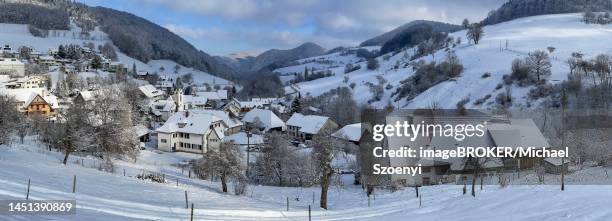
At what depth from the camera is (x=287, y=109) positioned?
86938 mm

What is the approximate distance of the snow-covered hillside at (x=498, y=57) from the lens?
251ft

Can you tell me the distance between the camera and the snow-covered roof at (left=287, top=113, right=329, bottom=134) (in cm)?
5896

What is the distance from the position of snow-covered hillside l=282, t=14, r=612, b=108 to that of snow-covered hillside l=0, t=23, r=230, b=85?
59.5 meters

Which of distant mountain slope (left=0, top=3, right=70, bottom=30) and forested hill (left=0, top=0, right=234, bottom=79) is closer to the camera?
forested hill (left=0, top=0, right=234, bottom=79)

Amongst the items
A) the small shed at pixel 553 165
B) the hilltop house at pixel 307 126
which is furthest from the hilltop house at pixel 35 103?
the small shed at pixel 553 165

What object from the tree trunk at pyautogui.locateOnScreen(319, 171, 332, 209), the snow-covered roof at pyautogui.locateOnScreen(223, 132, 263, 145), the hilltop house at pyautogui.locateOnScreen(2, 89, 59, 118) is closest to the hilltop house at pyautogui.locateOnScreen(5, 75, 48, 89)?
the hilltop house at pyautogui.locateOnScreen(2, 89, 59, 118)

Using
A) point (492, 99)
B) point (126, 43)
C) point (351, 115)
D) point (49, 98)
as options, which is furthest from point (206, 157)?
point (126, 43)

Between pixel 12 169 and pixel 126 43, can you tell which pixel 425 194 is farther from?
pixel 126 43

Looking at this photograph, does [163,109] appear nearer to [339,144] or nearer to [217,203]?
[339,144]

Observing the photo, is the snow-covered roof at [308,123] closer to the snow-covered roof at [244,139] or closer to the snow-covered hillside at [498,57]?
the snow-covered roof at [244,139]

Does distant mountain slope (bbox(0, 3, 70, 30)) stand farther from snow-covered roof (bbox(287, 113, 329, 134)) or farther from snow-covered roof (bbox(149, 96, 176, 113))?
snow-covered roof (bbox(287, 113, 329, 134))

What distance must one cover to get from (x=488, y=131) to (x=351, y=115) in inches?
1446

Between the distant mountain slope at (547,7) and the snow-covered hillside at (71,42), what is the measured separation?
4282 inches

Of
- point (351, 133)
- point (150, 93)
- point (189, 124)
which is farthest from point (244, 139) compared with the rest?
point (150, 93)
